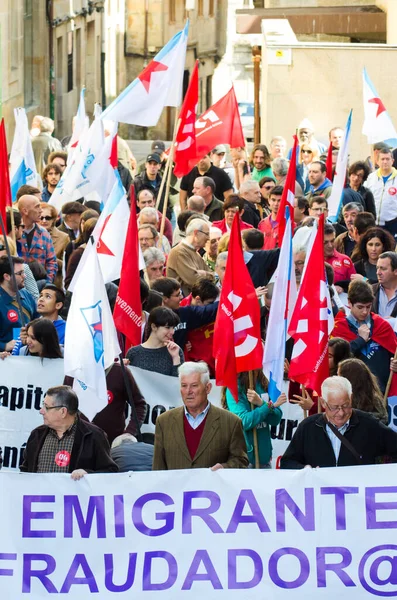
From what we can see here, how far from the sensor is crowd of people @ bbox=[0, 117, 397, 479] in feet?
29.5

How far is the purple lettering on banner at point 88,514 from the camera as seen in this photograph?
336 inches

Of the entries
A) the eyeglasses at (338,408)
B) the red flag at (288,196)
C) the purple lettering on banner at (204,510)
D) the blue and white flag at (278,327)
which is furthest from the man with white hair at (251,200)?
the purple lettering on banner at (204,510)

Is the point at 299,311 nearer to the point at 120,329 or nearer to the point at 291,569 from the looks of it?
the point at 120,329

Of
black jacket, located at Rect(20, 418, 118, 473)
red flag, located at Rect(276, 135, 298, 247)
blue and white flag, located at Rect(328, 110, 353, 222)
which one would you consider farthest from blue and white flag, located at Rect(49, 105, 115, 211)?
black jacket, located at Rect(20, 418, 118, 473)

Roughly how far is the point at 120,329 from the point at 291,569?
8.54 feet

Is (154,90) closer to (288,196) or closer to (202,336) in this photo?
(288,196)

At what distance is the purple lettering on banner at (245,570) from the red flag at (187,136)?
654 cm

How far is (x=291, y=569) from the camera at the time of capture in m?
8.44

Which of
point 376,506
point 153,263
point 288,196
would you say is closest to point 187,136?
point 288,196

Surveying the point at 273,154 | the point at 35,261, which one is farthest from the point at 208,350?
the point at 273,154

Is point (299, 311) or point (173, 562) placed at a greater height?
point (299, 311)

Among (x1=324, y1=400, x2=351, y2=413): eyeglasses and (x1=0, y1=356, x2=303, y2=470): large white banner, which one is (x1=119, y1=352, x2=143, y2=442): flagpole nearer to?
(x1=0, y1=356, x2=303, y2=470): large white banner

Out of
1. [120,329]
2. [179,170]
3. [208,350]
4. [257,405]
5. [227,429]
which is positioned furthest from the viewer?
[179,170]

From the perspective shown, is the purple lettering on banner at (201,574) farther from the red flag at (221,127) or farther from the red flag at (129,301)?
the red flag at (221,127)
